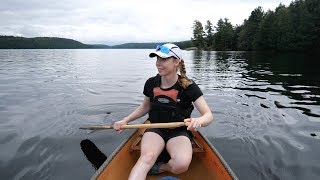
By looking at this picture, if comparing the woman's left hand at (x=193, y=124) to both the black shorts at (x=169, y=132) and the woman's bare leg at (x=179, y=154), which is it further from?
the black shorts at (x=169, y=132)

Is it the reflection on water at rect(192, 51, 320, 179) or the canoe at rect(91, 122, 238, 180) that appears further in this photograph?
the reflection on water at rect(192, 51, 320, 179)

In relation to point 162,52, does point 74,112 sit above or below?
below

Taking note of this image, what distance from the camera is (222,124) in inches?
403

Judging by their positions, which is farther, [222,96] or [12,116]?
[222,96]

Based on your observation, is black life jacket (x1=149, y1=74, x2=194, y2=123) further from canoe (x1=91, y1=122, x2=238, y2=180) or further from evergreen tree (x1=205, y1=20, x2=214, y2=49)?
evergreen tree (x1=205, y1=20, x2=214, y2=49)

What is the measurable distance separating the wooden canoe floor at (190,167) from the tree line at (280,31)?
227 feet

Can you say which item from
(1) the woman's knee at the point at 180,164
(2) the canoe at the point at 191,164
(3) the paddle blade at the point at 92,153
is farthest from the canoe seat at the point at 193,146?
(3) the paddle blade at the point at 92,153

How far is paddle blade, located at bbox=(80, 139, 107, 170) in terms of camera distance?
7.32m

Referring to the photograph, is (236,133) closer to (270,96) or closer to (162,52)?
(162,52)

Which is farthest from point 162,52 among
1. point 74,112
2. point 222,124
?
point 74,112

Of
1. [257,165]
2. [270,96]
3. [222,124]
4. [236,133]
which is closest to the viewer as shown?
[257,165]

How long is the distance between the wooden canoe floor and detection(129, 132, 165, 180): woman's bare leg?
53 centimetres

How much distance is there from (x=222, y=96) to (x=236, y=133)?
591cm

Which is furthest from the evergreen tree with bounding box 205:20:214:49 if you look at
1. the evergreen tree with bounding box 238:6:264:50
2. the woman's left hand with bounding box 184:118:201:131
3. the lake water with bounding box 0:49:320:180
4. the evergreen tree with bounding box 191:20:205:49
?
the woman's left hand with bounding box 184:118:201:131
